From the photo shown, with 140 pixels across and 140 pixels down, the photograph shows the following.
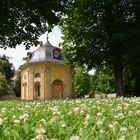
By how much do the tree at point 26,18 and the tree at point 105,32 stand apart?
24.4ft

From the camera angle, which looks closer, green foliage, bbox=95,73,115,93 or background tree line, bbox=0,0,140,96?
background tree line, bbox=0,0,140,96

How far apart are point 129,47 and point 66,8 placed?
8.60m

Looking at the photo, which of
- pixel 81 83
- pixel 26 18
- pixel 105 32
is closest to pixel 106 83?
pixel 105 32

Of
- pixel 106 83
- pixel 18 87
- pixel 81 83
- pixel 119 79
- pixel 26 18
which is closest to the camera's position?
pixel 26 18

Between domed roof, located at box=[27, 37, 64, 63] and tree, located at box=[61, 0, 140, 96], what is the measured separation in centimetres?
3535

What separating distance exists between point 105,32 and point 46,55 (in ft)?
128

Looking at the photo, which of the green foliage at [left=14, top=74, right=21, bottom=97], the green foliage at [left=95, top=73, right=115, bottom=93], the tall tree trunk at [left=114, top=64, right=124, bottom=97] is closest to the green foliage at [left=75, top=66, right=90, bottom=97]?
the green foliage at [left=14, top=74, right=21, bottom=97]

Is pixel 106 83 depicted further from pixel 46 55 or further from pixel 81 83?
pixel 81 83

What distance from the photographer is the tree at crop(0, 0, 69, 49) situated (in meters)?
30.8

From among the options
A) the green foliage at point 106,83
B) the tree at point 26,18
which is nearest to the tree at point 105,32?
the tree at point 26,18

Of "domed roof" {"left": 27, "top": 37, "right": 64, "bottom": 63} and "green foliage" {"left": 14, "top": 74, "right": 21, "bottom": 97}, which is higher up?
"domed roof" {"left": 27, "top": 37, "right": 64, "bottom": 63}

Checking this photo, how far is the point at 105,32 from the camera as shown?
42188mm

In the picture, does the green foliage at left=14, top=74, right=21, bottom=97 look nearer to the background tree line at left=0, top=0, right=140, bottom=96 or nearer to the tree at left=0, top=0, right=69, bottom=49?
the background tree line at left=0, top=0, right=140, bottom=96

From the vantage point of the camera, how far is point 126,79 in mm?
57969
